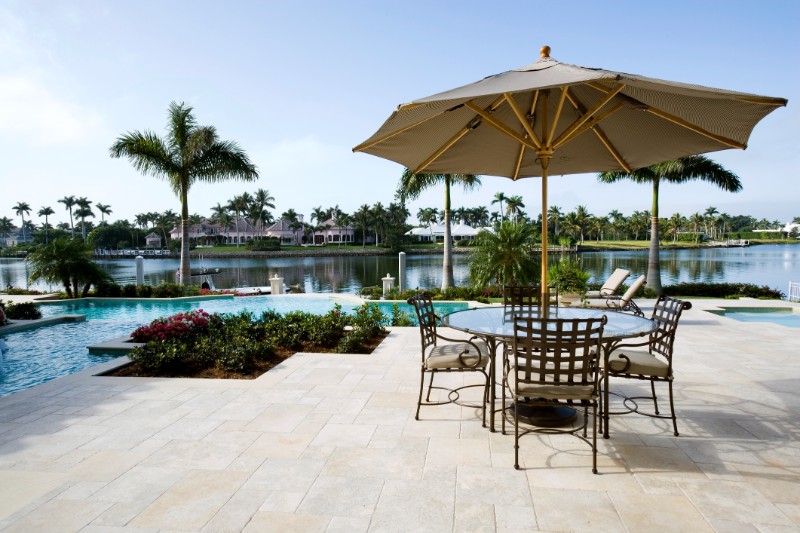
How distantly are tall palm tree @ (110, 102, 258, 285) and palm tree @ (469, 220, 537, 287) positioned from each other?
370 inches

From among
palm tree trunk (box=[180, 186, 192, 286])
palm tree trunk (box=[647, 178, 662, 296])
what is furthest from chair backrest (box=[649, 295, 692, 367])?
palm tree trunk (box=[180, 186, 192, 286])

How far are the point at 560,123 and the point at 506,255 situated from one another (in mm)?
8265

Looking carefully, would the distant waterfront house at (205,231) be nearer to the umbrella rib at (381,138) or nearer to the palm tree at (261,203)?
the palm tree at (261,203)

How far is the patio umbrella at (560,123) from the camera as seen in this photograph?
103 inches

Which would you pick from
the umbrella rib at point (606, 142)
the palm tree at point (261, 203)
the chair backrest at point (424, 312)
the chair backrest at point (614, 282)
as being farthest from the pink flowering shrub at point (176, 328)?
the palm tree at point (261, 203)

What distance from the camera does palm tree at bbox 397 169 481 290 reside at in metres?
15.6

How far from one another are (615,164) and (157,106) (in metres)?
15.6

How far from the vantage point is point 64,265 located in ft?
43.4

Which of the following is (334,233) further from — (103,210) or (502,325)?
(502,325)

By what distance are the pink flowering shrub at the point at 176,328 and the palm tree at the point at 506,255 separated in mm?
8147

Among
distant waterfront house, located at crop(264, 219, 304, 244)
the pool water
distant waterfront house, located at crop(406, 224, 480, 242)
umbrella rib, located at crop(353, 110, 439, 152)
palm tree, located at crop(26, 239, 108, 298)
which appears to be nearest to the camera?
umbrella rib, located at crop(353, 110, 439, 152)

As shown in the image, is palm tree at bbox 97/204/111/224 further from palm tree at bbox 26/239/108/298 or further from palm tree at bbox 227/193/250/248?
palm tree at bbox 26/239/108/298

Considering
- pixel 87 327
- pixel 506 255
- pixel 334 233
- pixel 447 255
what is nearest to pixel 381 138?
pixel 87 327

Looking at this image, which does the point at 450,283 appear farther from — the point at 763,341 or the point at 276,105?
the point at 763,341
